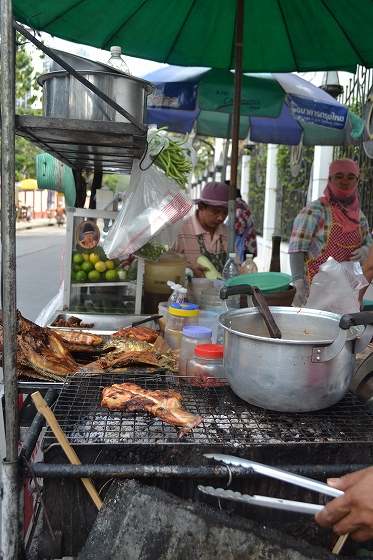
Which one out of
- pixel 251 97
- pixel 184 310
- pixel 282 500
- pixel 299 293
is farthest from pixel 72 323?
pixel 251 97

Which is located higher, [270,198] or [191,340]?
[270,198]

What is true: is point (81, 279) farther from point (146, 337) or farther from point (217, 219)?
point (217, 219)

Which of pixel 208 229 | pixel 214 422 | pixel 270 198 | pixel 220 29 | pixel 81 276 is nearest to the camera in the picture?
pixel 214 422

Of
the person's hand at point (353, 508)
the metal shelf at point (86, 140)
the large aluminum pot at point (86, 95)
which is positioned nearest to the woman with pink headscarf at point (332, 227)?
the metal shelf at point (86, 140)

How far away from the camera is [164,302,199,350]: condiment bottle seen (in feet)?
8.41

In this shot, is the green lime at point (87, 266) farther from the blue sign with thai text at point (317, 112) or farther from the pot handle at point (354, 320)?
the blue sign with thai text at point (317, 112)

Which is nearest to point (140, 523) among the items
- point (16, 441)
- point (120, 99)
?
point (16, 441)

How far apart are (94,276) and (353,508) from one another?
265 cm

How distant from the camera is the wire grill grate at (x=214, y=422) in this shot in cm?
162

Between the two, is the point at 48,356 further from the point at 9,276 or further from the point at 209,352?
the point at 9,276

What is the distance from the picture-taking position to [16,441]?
147 centimetres

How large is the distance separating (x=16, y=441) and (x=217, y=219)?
4.12 m

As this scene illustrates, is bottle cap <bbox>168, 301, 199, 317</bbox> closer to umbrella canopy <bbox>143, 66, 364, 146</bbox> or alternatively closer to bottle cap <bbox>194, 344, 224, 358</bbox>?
bottle cap <bbox>194, 344, 224, 358</bbox>

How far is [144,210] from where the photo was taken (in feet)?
9.78
